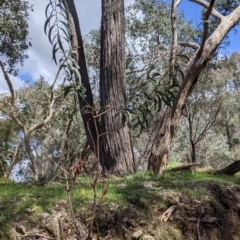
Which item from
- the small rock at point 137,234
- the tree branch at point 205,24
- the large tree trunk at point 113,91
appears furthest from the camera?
the large tree trunk at point 113,91

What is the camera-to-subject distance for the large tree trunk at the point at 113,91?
14.3 ft

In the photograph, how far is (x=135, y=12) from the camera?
12.8m

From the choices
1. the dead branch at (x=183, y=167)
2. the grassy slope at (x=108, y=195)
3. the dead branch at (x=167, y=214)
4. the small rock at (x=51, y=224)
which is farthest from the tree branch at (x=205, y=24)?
the small rock at (x=51, y=224)

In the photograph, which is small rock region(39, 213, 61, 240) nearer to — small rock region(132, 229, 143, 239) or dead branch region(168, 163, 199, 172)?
small rock region(132, 229, 143, 239)

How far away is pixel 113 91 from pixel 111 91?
0.03m

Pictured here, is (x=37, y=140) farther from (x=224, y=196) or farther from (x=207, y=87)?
(x=224, y=196)

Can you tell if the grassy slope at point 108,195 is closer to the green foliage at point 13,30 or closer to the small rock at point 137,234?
the small rock at point 137,234

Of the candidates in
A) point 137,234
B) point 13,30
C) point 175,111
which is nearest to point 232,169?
point 175,111

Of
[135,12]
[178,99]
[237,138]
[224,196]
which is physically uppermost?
[135,12]

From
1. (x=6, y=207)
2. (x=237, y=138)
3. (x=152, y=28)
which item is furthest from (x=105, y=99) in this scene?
(x=237, y=138)

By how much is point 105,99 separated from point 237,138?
21848 millimetres

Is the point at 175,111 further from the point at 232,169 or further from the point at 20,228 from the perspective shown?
the point at 20,228

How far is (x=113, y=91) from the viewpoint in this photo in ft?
14.9

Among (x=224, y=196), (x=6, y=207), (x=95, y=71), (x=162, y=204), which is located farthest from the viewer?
(x=95, y=71)
